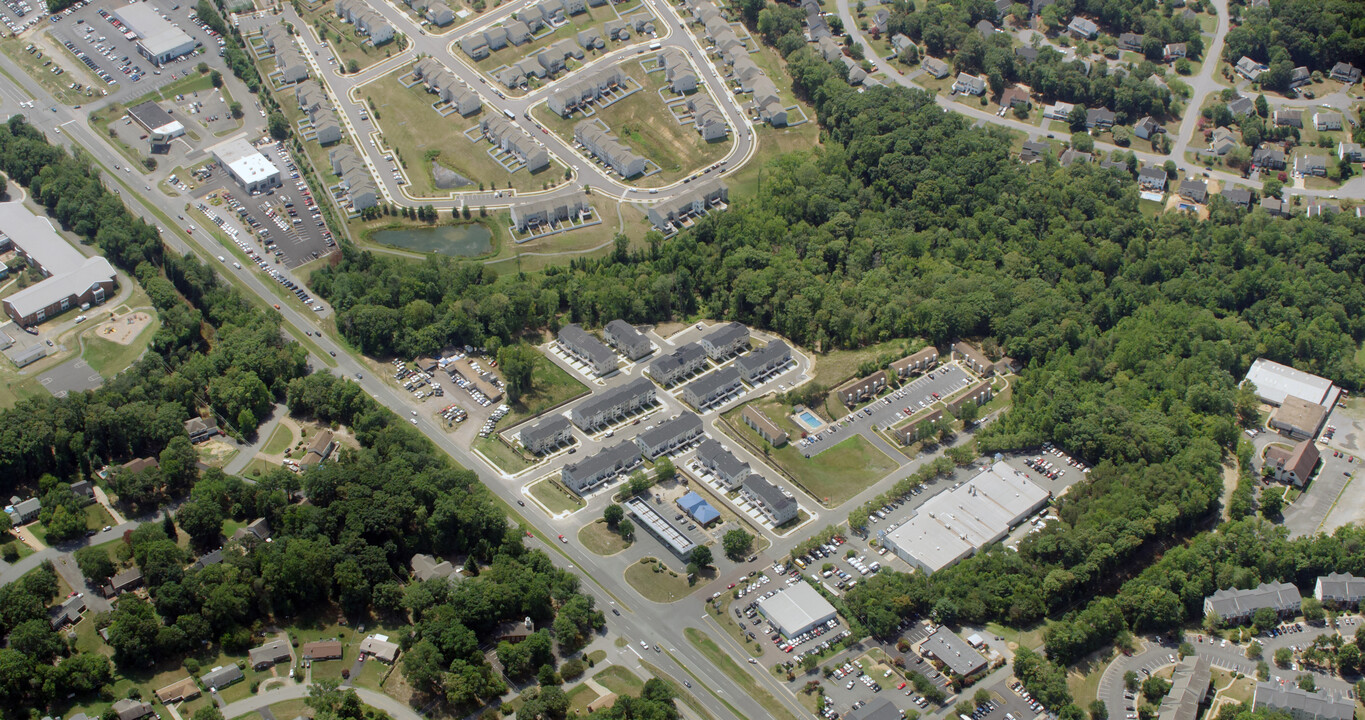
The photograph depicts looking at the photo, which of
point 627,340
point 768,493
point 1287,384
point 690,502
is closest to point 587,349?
point 627,340

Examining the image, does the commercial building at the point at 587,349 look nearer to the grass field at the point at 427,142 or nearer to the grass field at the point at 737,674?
the grass field at the point at 427,142

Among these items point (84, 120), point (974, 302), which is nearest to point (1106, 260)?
point (974, 302)

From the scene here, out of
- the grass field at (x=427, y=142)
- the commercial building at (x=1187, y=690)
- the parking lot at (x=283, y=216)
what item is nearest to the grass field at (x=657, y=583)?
the commercial building at (x=1187, y=690)

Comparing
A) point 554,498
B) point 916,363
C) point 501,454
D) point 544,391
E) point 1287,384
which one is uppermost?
point 1287,384

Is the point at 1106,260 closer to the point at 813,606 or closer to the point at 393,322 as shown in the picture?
the point at 813,606

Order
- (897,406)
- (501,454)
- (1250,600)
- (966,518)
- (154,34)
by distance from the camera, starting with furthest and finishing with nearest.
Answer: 1. (154,34)
2. (897,406)
3. (501,454)
4. (966,518)
5. (1250,600)

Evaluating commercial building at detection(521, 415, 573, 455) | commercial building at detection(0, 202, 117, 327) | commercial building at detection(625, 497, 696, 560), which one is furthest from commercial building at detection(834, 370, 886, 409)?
commercial building at detection(0, 202, 117, 327)

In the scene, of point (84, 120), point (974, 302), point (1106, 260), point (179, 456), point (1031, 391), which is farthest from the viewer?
point (84, 120)

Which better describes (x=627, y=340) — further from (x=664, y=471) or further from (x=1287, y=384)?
(x=1287, y=384)
